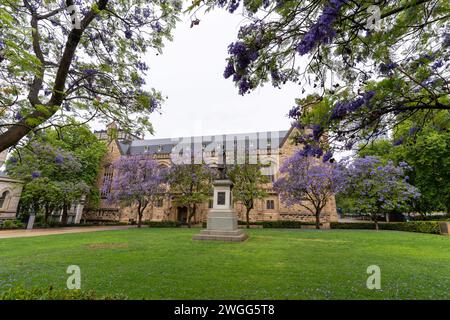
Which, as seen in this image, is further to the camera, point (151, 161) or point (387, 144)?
point (387, 144)

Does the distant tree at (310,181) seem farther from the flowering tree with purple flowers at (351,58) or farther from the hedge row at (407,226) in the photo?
the flowering tree with purple flowers at (351,58)

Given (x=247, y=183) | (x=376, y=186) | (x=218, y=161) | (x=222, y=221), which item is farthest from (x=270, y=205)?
(x=222, y=221)

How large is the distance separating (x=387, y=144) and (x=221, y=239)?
2893 cm

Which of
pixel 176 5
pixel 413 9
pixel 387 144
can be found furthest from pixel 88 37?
pixel 387 144

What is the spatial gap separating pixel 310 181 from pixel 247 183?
20.9 feet

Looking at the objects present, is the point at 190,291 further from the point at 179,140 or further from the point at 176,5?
the point at 179,140

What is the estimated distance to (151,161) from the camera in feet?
87.5

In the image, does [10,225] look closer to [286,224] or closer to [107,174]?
[107,174]

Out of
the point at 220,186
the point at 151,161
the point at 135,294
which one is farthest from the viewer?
the point at 151,161

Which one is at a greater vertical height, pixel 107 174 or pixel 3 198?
pixel 107 174

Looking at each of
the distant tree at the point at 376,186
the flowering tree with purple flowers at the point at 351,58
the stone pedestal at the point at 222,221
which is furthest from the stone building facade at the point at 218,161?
the flowering tree with purple flowers at the point at 351,58

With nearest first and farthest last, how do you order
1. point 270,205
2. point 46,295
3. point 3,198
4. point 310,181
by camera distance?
1. point 46,295
2. point 310,181
3. point 3,198
4. point 270,205

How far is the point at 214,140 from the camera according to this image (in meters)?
37.5

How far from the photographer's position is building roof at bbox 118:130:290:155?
3456 centimetres
